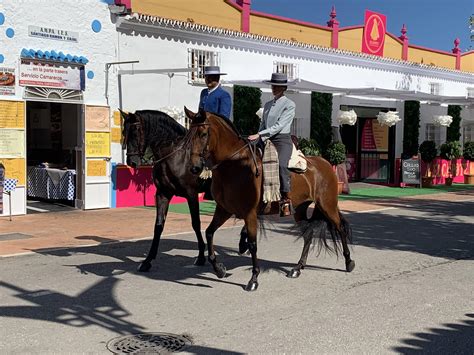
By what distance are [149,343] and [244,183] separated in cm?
232

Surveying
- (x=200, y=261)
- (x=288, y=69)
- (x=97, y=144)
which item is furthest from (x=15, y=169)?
(x=288, y=69)

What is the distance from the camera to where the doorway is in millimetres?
14391

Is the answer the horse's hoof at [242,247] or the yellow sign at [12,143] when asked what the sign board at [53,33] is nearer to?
the yellow sign at [12,143]

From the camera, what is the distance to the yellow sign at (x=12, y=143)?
12508mm

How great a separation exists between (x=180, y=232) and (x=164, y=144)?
3710 mm

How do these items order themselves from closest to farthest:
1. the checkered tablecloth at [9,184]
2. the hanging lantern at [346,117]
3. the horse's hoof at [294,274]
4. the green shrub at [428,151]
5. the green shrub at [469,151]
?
the horse's hoof at [294,274] < the checkered tablecloth at [9,184] < the hanging lantern at [346,117] < the green shrub at [428,151] < the green shrub at [469,151]

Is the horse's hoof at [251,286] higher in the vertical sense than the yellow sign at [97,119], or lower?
lower

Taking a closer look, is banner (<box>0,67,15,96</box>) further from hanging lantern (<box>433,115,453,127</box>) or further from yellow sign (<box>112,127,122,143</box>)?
hanging lantern (<box>433,115,453,127</box>)

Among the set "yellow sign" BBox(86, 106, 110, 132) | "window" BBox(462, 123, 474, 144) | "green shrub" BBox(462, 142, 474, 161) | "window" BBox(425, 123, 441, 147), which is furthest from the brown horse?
"window" BBox(462, 123, 474, 144)

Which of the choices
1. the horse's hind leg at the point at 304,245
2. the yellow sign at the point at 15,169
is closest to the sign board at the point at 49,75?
the yellow sign at the point at 15,169

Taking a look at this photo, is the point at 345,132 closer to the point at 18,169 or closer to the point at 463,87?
the point at 463,87

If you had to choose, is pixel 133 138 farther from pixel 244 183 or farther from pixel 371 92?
pixel 371 92

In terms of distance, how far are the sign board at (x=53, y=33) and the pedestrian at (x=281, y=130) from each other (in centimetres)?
802

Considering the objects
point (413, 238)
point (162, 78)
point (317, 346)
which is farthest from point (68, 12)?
point (317, 346)
